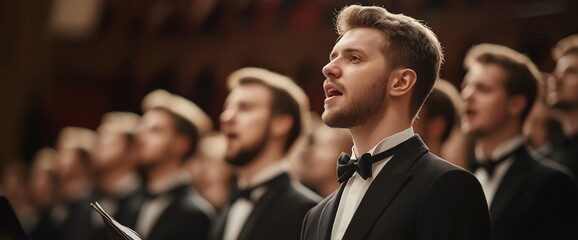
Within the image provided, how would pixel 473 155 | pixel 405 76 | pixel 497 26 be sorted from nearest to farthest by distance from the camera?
pixel 405 76 < pixel 473 155 < pixel 497 26

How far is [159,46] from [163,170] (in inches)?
164

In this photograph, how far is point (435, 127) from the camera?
4305mm

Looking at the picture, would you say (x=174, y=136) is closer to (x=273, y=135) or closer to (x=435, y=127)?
(x=273, y=135)

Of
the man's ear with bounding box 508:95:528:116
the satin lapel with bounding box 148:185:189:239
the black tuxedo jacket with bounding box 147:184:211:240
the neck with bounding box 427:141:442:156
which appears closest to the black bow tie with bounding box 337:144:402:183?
the man's ear with bounding box 508:95:528:116

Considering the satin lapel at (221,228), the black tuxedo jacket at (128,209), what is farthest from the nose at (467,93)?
the black tuxedo jacket at (128,209)

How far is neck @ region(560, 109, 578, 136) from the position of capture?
409cm

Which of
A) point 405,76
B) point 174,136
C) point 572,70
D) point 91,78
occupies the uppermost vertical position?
point 405,76

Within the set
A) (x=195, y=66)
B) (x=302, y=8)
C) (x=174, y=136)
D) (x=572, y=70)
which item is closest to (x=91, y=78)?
(x=195, y=66)

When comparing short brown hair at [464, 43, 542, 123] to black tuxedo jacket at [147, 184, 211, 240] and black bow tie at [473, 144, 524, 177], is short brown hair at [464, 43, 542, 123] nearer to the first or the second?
black bow tie at [473, 144, 524, 177]

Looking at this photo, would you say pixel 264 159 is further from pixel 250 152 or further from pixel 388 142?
pixel 388 142

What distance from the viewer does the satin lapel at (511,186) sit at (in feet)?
11.5

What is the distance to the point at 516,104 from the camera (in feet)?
12.2

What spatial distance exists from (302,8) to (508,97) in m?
4.41

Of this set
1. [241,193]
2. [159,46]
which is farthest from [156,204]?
[159,46]
